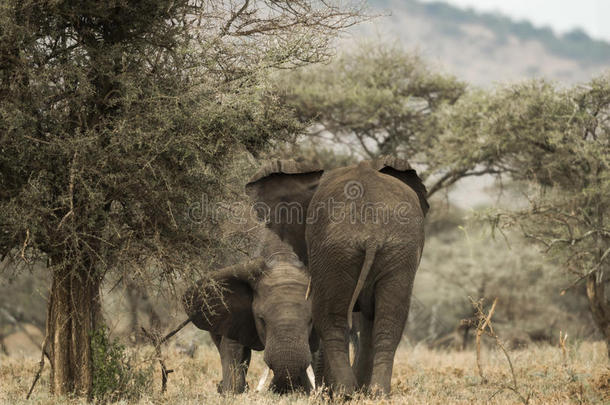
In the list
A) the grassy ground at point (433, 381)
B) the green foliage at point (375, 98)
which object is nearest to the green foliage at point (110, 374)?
the grassy ground at point (433, 381)

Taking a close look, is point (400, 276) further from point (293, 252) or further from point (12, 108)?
point (12, 108)

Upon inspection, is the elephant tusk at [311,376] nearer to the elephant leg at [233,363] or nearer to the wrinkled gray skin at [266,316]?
the wrinkled gray skin at [266,316]

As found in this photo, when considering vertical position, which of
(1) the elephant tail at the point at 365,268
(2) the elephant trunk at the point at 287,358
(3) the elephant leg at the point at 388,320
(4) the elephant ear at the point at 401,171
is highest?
(4) the elephant ear at the point at 401,171

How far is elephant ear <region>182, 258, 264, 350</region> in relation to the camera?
1060cm

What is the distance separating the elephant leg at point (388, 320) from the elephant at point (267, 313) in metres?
1.20

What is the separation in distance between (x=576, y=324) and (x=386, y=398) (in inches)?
847

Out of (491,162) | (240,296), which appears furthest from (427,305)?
(240,296)

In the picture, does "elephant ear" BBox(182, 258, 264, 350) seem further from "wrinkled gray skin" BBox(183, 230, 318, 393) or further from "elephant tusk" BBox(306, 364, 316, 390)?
"elephant tusk" BBox(306, 364, 316, 390)

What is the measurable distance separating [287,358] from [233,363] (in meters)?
2.01

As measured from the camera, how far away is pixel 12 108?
783 centimetres

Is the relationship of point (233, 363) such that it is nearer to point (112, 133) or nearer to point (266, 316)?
point (266, 316)

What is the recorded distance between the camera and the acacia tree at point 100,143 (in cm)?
800

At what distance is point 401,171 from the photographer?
972 cm

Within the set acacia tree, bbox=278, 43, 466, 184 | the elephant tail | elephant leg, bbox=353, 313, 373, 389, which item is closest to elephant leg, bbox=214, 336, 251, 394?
elephant leg, bbox=353, 313, 373, 389
